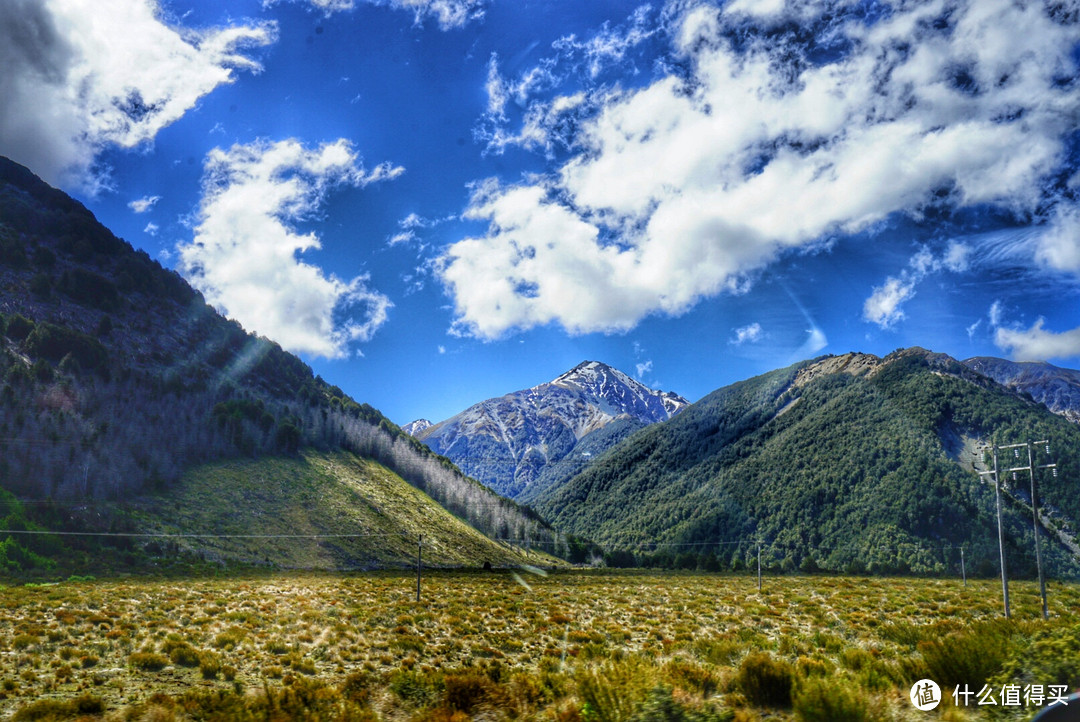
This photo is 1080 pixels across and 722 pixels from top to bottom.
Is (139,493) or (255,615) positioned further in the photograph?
(139,493)

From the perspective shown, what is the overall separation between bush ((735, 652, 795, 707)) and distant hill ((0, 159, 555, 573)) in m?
69.5

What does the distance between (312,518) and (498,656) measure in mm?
79193

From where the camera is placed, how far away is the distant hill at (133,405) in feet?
246

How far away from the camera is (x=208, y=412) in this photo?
111m

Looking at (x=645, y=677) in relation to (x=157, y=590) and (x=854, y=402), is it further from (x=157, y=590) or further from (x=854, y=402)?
(x=854, y=402)

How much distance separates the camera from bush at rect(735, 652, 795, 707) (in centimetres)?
1088

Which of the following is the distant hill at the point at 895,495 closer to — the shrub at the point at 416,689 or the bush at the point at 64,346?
the bush at the point at 64,346

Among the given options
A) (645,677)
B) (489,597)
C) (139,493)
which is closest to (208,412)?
(139,493)

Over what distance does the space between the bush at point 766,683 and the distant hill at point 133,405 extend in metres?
→ 69.5

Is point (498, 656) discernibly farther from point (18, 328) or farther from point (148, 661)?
point (18, 328)

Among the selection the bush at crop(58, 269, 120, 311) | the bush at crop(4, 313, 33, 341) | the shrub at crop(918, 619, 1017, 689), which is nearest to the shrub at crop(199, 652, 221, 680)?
the shrub at crop(918, 619, 1017, 689)

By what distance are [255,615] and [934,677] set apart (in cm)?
2814

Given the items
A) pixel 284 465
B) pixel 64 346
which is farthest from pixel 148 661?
pixel 64 346

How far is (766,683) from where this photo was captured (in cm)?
1120
